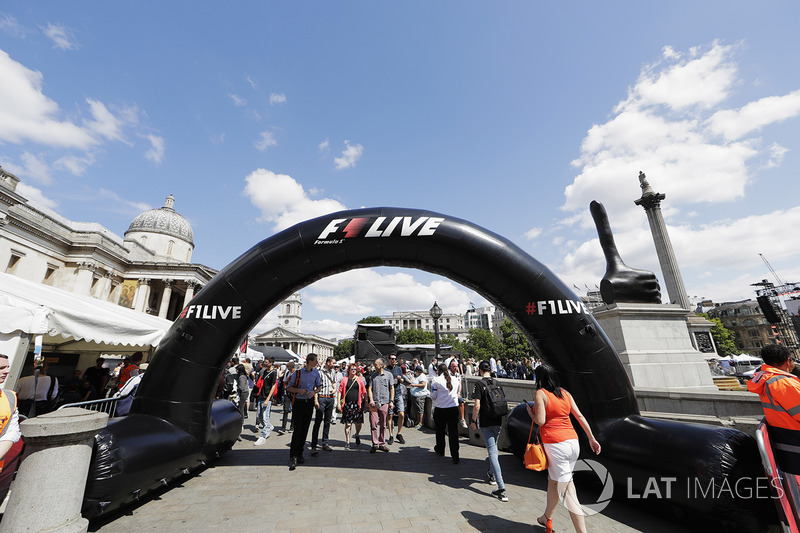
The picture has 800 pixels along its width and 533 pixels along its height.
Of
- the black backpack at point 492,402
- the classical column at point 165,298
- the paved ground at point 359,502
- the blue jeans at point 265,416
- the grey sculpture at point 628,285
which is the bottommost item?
the paved ground at point 359,502

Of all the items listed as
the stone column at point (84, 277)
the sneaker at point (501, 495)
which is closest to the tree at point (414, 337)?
the stone column at point (84, 277)

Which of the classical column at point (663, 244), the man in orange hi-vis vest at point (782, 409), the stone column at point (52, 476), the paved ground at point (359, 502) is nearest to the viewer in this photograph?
the man in orange hi-vis vest at point (782, 409)

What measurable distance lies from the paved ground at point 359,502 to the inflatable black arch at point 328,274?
429 millimetres

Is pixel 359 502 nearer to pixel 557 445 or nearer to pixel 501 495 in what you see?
pixel 501 495

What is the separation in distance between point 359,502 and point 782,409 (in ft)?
16.5

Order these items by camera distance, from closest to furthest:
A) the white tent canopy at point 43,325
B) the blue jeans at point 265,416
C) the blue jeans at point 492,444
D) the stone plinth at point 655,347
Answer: the blue jeans at point 492,444, the white tent canopy at point 43,325, the blue jeans at point 265,416, the stone plinth at point 655,347

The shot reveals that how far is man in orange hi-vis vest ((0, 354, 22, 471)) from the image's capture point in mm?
3396

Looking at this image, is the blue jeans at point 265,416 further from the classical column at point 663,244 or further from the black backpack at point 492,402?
the classical column at point 663,244

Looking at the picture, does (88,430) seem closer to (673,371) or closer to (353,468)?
(353,468)

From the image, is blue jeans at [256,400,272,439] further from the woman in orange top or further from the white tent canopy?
the woman in orange top

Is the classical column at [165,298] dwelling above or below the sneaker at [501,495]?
above

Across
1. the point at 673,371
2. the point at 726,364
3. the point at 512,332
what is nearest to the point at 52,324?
the point at 673,371

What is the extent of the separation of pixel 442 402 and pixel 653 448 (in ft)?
12.1

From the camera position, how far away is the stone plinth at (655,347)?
31.7 feet
